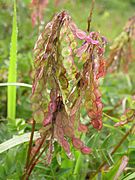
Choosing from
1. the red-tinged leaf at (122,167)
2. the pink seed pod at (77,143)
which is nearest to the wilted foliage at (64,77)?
the pink seed pod at (77,143)

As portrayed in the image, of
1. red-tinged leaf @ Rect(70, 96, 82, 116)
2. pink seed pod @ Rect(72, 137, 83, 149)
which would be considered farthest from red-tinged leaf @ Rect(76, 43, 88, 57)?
pink seed pod @ Rect(72, 137, 83, 149)

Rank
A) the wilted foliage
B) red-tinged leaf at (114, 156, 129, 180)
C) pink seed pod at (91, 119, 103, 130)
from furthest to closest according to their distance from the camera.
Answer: red-tinged leaf at (114, 156, 129, 180), pink seed pod at (91, 119, 103, 130), the wilted foliage

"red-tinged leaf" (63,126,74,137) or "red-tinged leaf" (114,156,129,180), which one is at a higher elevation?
"red-tinged leaf" (63,126,74,137)

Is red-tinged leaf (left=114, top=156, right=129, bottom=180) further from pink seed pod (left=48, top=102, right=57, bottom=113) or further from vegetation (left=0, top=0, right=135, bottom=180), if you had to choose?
pink seed pod (left=48, top=102, right=57, bottom=113)

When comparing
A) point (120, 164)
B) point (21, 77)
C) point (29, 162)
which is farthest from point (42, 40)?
point (21, 77)

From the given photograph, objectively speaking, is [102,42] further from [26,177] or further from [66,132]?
[26,177]

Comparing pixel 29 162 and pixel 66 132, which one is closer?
pixel 66 132

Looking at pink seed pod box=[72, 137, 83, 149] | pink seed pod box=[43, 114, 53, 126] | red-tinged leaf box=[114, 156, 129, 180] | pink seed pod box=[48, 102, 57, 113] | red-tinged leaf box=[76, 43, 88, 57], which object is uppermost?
red-tinged leaf box=[76, 43, 88, 57]

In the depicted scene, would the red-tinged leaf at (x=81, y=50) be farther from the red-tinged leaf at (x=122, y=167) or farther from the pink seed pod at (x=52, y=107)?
the red-tinged leaf at (x=122, y=167)
